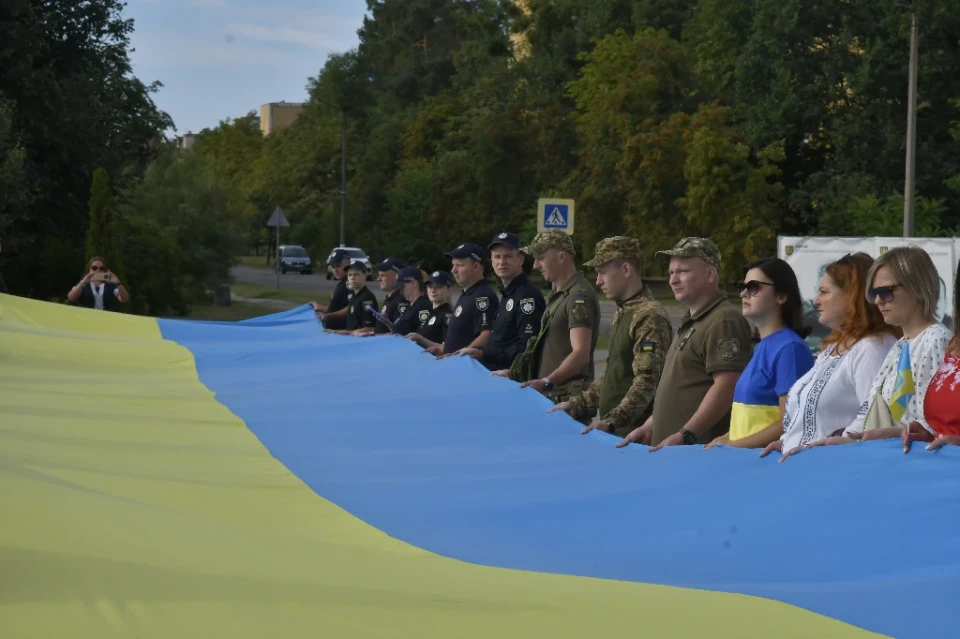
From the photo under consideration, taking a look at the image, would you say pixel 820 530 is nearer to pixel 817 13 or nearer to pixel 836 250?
pixel 836 250

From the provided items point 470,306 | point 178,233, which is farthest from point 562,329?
point 178,233

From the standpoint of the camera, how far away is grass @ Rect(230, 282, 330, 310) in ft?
143

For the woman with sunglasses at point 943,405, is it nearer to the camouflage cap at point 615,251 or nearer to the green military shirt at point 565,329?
the camouflage cap at point 615,251

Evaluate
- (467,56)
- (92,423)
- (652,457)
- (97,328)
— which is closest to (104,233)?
(97,328)

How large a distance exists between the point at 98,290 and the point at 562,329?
32.0 ft

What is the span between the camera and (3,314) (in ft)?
42.5

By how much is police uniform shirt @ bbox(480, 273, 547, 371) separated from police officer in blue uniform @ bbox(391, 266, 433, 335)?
2517 mm

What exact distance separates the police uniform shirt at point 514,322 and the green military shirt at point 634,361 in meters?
1.62

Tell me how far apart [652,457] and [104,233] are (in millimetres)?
22085

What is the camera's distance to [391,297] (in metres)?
12.5

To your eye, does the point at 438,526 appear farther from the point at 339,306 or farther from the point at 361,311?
the point at 339,306

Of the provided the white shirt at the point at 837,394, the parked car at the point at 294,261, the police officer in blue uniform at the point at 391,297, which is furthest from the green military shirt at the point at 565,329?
the parked car at the point at 294,261

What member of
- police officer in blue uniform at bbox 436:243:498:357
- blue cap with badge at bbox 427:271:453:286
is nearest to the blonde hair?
police officer in blue uniform at bbox 436:243:498:357

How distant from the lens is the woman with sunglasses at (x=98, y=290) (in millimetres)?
16047
